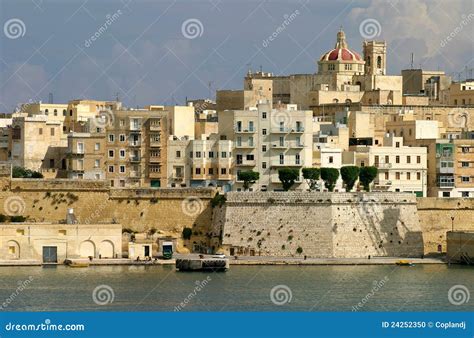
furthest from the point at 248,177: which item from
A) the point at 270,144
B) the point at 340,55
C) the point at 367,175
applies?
the point at 340,55

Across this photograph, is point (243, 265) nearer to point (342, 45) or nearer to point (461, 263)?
point (461, 263)

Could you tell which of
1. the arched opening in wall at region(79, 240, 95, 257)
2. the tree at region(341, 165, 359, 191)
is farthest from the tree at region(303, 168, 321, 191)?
the arched opening in wall at region(79, 240, 95, 257)

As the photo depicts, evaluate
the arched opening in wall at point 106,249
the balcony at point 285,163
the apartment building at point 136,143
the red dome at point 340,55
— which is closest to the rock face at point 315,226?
the balcony at point 285,163

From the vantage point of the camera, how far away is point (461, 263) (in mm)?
60781

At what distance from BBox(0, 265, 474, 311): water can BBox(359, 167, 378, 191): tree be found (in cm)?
624

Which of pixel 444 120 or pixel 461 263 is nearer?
pixel 461 263

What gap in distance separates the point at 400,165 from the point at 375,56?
71.6 feet

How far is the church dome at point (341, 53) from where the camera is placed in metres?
84.6

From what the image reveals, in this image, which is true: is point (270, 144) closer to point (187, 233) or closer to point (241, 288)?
point (187, 233)

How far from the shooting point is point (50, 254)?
2304 inches

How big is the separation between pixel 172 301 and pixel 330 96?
111ft

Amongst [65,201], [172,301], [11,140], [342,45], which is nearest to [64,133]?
[11,140]

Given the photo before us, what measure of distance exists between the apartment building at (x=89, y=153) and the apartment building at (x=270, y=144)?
513cm

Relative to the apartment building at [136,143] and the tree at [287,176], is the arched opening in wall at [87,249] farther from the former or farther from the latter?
the tree at [287,176]
